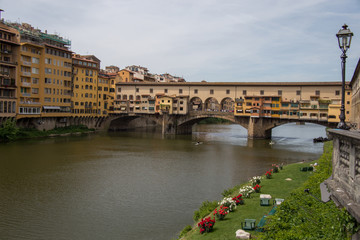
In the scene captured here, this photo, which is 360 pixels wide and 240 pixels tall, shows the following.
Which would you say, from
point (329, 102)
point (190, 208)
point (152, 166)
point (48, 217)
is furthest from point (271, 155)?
point (48, 217)

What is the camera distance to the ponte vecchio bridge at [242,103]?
52531 millimetres

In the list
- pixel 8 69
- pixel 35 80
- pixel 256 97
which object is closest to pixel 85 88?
pixel 35 80

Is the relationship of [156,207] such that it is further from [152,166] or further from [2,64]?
[2,64]

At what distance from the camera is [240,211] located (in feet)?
45.7

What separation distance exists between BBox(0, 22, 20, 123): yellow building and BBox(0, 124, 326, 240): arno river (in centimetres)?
823

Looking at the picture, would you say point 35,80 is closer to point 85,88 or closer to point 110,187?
point 85,88

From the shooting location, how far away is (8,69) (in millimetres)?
46844

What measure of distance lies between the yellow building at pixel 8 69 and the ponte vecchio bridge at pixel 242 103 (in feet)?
78.7

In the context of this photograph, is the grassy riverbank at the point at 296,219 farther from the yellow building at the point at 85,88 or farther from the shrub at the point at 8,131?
the yellow building at the point at 85,88

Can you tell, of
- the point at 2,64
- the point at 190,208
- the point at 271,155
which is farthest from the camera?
the point at 2,64

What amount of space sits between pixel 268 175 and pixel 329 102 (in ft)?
117

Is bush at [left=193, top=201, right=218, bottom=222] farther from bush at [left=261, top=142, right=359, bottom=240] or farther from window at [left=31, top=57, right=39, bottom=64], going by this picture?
window at [left=31, top=57, right=39, bottom=64]

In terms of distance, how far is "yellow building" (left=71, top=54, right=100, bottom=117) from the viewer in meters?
60.7

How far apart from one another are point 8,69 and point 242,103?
3830 cm
